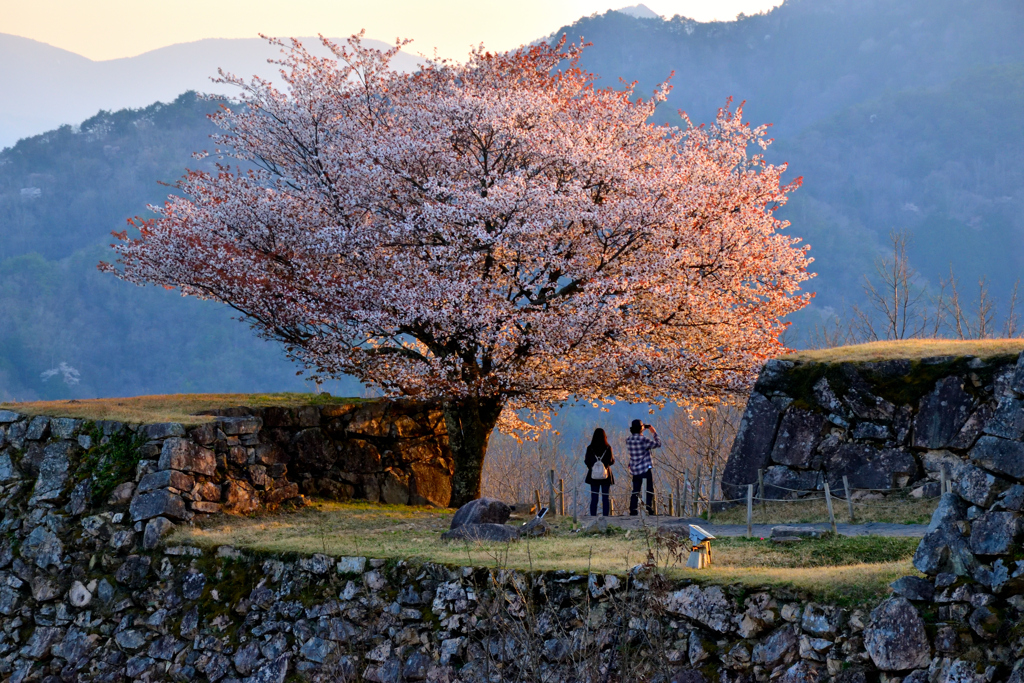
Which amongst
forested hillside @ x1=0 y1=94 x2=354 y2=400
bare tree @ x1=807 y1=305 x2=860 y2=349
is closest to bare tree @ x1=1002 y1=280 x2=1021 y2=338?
bare tree @ x1=807 y1=305 x2=860 y2=349

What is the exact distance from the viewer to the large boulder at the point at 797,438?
46.6 feet

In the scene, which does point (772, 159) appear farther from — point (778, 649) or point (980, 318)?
point (778, 649)

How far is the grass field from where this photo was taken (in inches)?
320

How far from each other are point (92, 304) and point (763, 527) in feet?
278

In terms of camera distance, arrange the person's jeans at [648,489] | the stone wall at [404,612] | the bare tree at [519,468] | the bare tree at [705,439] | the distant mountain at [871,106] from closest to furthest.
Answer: the stone wall at [404,612]
the person's jeans at [648,489]
the bare tree at [705,439]
the bare tree at [519,468]
the distant mountain at [871,106]

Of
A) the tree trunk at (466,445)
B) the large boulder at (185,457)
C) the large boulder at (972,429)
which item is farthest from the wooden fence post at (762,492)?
the large boulder at (185,457)

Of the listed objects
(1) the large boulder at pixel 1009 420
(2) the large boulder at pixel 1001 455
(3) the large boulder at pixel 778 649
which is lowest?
(3) the large boulder at pixel 778 649

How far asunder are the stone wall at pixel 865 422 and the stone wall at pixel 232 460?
279 inches

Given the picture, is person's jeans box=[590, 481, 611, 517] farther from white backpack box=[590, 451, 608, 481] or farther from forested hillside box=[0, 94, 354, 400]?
forested hillside box=[0, 94, 354, 400]

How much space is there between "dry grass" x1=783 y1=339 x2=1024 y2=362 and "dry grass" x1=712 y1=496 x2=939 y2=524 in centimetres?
245

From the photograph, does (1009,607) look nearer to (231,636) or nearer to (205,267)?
(231,636)

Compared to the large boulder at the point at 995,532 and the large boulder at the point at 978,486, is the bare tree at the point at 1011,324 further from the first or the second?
the large boulder at the point at 995,532

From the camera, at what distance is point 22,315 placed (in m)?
82.4

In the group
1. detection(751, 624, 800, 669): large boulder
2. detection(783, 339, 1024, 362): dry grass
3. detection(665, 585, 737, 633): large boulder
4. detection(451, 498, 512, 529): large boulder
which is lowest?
detection(751, 624, 800, 669): large boulder
